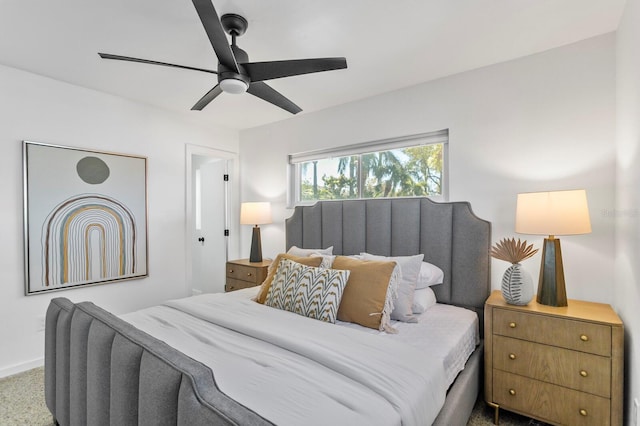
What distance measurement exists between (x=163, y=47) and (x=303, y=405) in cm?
236

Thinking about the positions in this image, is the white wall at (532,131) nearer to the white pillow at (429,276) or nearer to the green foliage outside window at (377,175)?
the green foliage outside window at (377,175)

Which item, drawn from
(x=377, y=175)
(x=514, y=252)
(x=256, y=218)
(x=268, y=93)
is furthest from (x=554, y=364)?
(x=256, y=218)

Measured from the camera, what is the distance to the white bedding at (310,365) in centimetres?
105

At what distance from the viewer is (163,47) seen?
85.4 inches

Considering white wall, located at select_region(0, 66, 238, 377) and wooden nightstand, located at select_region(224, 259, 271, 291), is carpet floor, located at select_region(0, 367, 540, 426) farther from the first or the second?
wooden nightstand, located at select_region(224, 259, 271, 291)

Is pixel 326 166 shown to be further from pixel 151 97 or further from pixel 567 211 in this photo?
pixel 567 211

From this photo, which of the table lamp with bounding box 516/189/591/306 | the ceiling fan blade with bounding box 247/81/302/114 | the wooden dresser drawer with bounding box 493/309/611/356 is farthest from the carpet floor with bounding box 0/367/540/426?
the ceiling fan blade with bounding box 247/81/302/114

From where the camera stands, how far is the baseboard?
8.13 feet

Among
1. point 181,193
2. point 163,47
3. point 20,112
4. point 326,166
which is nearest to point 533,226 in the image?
point 326,166

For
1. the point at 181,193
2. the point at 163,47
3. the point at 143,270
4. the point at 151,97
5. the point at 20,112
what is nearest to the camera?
the point at 163,47

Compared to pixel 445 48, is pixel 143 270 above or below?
below

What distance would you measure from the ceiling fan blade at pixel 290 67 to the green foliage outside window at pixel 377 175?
1453 mm

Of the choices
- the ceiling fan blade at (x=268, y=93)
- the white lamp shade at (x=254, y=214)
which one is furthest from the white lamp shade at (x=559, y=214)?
the white lamp shade at (x=254, y=214)

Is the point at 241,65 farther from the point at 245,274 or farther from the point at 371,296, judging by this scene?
the point at 245,274
